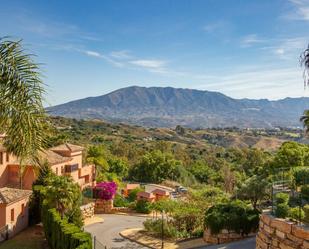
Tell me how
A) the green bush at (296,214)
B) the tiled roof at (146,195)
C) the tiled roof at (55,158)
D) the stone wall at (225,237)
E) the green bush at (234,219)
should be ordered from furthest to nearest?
1. the tiled roof at (146,195)
2. the tiled roof at (55,158)
3. the stone wall at (225,237)
4. the green bush at (234,219)
5. the green bush at (296,214)

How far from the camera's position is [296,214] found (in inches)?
509

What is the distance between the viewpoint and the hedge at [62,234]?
18.6 meters

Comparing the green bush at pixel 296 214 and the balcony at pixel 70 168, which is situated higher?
the green bush at pixel 296 214

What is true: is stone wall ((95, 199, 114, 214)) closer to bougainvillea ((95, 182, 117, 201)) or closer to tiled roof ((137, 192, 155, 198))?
bougainvillea ((95, 182, 117, 201))

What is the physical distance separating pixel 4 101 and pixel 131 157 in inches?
2786

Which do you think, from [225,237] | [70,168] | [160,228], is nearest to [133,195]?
[70,168]

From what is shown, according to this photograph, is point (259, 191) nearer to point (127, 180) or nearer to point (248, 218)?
point (248, 218)

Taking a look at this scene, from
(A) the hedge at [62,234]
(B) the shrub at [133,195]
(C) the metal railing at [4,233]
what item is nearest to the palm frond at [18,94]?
(A) the hedge at [62,234]

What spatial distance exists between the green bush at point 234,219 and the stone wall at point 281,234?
25.5 feet

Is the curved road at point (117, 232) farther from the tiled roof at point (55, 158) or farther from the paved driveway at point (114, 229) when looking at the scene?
the tiled roof at point (55, 158)

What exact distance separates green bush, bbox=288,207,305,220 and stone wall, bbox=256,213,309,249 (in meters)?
0.42

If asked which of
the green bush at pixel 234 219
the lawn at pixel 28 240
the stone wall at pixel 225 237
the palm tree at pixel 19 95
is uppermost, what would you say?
the palm tree at pixel 19 95

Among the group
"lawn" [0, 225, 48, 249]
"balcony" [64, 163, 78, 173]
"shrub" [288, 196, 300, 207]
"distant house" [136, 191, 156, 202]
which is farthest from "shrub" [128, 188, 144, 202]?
"shrub" [288, 196, 300, 207]

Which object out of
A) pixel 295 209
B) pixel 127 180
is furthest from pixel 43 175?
pixel 127 180
